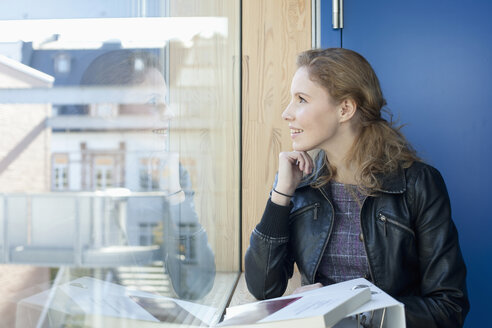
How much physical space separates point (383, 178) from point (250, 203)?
29.2 inches

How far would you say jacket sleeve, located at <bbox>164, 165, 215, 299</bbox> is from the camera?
0.76m

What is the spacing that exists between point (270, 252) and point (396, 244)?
1.01ft

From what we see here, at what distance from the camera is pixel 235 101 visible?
1.75 meters

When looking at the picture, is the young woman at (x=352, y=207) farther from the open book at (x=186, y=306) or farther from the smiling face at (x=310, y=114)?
the open book at (x=186, y=306)

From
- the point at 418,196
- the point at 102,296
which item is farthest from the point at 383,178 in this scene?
the point at 102,296

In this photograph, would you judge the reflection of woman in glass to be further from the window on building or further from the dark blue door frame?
the dark blue door frame

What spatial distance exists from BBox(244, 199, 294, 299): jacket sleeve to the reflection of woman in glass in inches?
5.0

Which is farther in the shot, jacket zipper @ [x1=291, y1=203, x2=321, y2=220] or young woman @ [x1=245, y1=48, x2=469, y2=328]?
jacket zipper @ [x1=291, y1=203, x2=321, y2=220]

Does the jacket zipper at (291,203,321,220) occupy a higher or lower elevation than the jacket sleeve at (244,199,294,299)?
higher

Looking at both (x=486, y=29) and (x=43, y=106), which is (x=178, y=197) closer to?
(x=43, y=106)

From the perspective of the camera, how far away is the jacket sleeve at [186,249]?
76cm

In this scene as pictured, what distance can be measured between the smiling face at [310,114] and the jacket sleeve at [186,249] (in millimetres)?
362

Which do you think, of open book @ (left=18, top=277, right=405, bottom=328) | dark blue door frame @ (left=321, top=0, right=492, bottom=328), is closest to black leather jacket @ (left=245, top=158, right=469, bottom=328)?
open book @ (left=18, top=277, right=405, bottom=328)

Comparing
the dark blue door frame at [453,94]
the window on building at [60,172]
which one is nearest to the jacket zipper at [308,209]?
the dark blue door frame at [453,94]
